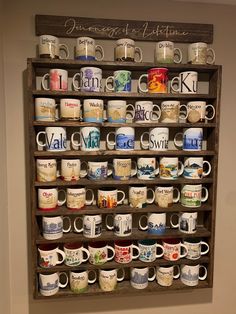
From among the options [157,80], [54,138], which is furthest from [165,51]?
[54,138]

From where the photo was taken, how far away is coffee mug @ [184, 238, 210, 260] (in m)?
1.20

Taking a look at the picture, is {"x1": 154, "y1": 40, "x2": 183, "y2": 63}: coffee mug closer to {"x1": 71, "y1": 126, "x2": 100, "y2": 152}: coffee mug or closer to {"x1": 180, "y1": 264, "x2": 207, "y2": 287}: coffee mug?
{"x1": 71, "y1": 126, "x2": 100, "y2": 152}: coffee mug

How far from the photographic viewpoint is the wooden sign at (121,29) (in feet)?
3.72

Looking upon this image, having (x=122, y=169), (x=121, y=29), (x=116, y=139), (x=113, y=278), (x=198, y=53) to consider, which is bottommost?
(x=113, y=278)

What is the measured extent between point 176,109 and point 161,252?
63 centimetres

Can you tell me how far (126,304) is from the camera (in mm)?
1332

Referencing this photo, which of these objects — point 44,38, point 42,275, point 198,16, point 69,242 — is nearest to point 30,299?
point 42,275

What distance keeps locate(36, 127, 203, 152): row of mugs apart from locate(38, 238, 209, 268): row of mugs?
0.41 m

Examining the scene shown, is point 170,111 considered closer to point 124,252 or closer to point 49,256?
point 124,252

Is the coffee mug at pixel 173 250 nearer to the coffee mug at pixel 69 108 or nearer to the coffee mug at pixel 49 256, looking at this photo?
the coffee mug at pixel 49 256

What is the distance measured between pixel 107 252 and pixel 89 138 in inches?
19.6

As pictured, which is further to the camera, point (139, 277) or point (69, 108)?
point (139, 277)

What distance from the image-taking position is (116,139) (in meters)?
1.13

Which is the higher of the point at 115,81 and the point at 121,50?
the point at 121,50
